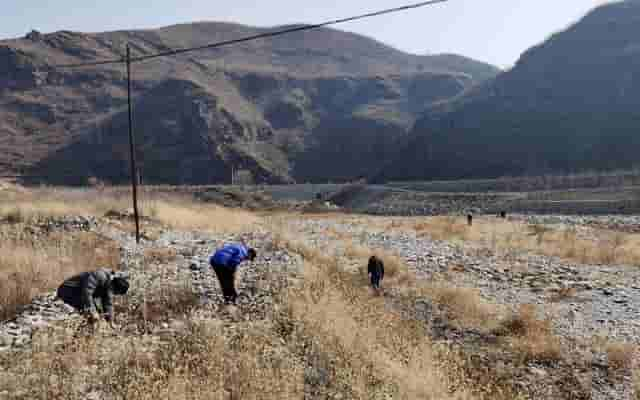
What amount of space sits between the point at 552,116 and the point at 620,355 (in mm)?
104798

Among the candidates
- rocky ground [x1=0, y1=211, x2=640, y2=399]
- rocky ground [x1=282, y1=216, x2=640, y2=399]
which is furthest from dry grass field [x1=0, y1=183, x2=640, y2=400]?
rocky ground [x1=282, y1=216, x2=640, y2=399]

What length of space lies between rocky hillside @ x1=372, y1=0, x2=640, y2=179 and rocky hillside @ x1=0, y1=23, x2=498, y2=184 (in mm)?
28440

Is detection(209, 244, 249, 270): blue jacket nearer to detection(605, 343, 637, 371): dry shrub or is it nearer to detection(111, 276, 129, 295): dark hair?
detection(111, 276, 129, 295): dark hair

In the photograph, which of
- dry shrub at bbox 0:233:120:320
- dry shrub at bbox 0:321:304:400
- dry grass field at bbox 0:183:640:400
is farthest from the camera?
dry shrub at bbox 0:233:120:320

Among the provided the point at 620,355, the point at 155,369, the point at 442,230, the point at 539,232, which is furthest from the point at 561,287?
the point at 539,232

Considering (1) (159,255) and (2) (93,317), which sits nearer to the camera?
(2) (93,317)

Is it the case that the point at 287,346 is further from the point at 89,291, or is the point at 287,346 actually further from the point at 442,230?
the point at 442,230

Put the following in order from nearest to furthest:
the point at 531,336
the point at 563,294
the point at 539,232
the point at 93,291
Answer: the point at 93,291 < the point at 531,336 < the point at 563,294 < the point at 539,232

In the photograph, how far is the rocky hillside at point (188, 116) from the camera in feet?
370

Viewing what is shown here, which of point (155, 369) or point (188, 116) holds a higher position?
→ point (188, 116)

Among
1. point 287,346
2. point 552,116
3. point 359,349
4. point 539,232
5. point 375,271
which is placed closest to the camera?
point 359,349

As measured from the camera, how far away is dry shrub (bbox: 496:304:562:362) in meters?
A: 7.67

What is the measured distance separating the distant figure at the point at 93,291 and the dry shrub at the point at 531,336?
641 centimetres

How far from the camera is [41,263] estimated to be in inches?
357
